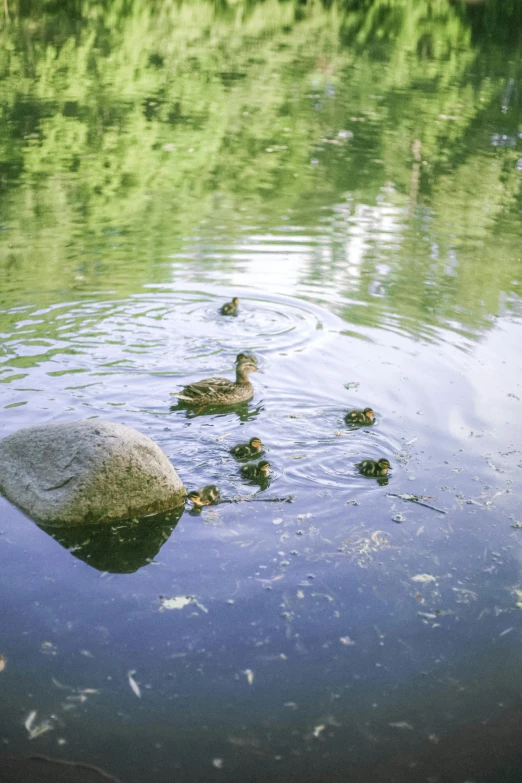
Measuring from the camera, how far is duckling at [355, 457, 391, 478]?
7762 millimetres

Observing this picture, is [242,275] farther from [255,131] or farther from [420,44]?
[420,44]

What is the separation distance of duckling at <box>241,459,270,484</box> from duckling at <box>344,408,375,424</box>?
127cm

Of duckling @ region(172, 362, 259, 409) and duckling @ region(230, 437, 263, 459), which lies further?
duckling @ region(172, 362, 259, 409)

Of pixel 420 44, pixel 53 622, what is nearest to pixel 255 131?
pixel 420 44

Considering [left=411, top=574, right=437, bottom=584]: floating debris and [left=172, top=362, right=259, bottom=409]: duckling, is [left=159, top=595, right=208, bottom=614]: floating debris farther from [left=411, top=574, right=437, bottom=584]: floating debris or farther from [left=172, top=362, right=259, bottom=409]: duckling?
[left=172, top=362, right=259, bottom=409]: duckling

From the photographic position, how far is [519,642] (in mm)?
6051

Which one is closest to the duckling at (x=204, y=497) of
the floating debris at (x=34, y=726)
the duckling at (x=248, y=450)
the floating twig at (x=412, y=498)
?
the duckling at (x=248, y=450)

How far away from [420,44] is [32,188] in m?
24.3

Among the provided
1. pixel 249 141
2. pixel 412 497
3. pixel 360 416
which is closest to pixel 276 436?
pixel 360 416

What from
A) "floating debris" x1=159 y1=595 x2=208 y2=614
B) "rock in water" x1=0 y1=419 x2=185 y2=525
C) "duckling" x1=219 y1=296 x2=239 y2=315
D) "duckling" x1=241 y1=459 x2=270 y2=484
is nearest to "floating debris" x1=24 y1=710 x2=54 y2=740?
"floating debris" x1=159 y1=595 x2=208 y2=614

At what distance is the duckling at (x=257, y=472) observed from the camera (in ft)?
25.2

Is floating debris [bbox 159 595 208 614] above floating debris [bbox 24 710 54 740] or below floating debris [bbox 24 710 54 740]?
below

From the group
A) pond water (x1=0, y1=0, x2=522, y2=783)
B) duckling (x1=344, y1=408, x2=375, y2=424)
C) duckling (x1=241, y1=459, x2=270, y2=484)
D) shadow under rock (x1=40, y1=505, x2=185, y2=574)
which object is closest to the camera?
pond water (x1=0, y1=0, x2=522, y2=783)

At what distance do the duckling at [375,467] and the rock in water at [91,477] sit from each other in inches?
61.4
